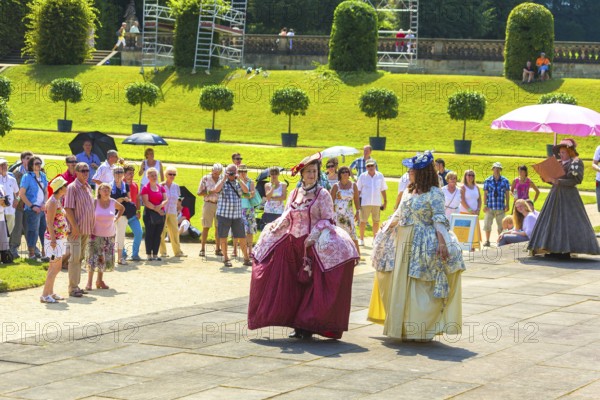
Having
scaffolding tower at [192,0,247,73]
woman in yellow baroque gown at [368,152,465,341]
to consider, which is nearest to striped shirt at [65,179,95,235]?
woman in yellow baroque gown at [368,152,465,341]

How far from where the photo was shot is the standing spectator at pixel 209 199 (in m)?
17.1

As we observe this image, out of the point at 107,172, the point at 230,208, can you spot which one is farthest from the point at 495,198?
the point at 107,172

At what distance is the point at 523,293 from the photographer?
13.3 metres

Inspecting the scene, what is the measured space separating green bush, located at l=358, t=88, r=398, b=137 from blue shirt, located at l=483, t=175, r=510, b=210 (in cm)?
1720

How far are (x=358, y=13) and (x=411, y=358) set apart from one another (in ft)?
114

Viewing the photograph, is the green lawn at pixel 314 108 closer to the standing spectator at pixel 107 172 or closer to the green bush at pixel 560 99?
the green bush at pixel 560 99

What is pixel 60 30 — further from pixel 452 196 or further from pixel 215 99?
pixel 452 196

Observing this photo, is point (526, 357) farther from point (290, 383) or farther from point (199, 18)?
point (199, 18)

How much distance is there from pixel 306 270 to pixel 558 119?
806 centimetres

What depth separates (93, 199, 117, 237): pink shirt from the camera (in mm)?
13773

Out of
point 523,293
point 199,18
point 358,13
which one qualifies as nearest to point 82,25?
point 199,18

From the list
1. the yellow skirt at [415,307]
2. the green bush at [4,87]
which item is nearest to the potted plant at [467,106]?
the green bush at [4,87]

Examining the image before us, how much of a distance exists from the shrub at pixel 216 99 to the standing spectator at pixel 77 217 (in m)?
25.0

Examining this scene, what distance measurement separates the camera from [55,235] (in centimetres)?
1294
